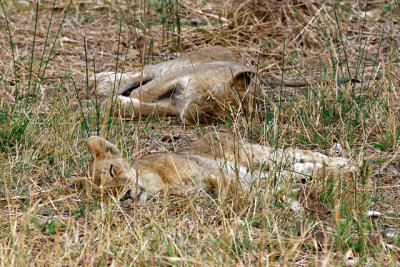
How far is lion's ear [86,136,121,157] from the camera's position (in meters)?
4.24

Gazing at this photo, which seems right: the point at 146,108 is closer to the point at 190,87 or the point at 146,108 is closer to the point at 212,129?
the point at 190,87

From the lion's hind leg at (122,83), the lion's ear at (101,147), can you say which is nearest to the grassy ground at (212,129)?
the lion's ear at (101,147)

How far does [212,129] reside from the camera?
5.63 m

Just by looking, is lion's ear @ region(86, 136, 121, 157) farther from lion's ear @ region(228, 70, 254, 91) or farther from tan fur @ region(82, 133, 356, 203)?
lion's ear @ region(228, 70, 254, 91)

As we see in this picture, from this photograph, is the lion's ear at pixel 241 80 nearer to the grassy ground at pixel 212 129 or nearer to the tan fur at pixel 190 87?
the tan fur at pixel 190 87

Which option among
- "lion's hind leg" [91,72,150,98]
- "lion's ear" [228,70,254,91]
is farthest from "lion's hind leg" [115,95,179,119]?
"lion's ear" [228,70,254,91]

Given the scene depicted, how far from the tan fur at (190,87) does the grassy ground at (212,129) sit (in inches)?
7.1

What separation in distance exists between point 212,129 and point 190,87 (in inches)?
19.5

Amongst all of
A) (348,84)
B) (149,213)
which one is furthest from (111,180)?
(348,84)

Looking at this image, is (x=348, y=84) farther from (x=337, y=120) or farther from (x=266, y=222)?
(x=266, y=222)

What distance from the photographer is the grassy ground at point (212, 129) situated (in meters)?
3.22

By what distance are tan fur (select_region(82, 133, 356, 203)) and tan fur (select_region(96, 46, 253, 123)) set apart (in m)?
0.87

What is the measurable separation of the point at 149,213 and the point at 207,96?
227cm

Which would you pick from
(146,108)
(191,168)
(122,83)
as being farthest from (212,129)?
(122,83)
